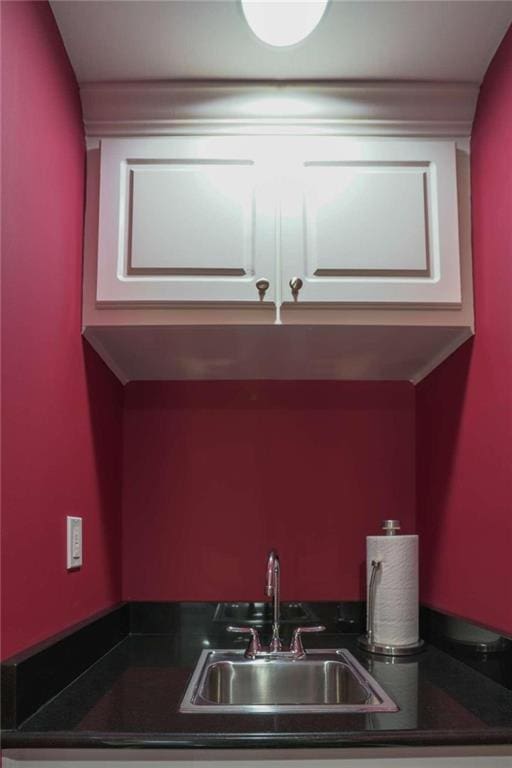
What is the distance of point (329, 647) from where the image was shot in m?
1.78

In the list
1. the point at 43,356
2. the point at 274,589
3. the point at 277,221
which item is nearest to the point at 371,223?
the point at 277,221

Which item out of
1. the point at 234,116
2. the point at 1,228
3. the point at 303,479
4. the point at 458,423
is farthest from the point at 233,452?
the point at 1,228

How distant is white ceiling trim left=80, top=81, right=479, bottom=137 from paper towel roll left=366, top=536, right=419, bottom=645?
975 mm

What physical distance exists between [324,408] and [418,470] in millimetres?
314

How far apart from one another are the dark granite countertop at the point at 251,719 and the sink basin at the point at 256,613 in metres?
0.39

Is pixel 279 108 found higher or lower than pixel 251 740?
higher

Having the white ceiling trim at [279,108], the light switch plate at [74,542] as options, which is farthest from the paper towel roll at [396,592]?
the white ceiling trim at [279,108]

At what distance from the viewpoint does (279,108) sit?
1631mm

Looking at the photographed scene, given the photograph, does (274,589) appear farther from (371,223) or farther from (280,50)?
(280,50)

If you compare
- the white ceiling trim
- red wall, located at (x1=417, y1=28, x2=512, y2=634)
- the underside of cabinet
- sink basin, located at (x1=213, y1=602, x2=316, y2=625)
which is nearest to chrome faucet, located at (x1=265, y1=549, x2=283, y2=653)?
sink basin, located at (x1=213, y1=602, x2=316, y2=625)

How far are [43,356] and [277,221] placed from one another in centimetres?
62

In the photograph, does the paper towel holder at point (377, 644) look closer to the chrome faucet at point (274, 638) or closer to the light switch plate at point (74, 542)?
the chrome faucet at point (274, 638)

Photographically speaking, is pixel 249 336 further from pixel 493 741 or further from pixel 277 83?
pixel 493 741

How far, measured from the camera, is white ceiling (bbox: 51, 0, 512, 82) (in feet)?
4.63
